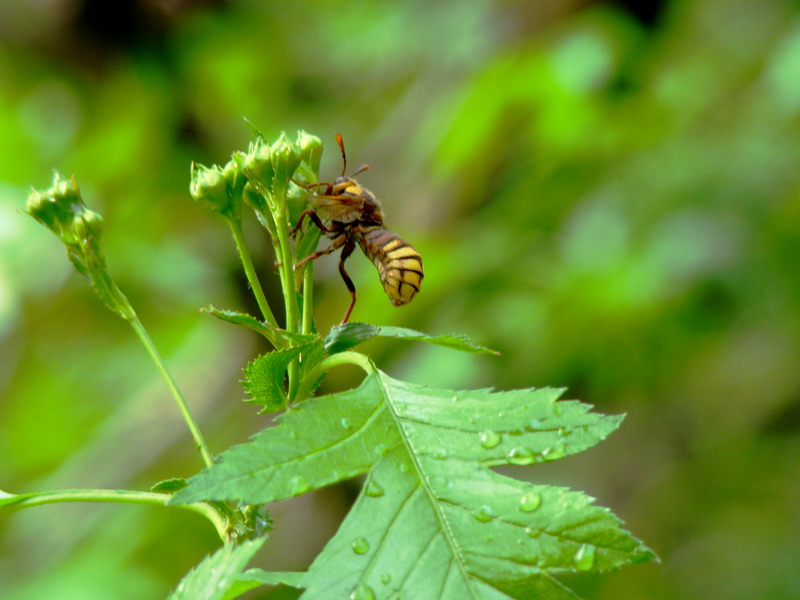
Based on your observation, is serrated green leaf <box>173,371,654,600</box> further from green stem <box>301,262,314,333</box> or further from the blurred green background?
the blurred green background

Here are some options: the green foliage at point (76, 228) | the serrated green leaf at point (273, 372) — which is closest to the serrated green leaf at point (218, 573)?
the serrated green leaf at point (273, 372)

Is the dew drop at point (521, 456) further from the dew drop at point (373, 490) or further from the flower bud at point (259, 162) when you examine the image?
the flower bud at point (259, 162)

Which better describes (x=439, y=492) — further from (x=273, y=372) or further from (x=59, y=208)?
A: (x=59, y=208)

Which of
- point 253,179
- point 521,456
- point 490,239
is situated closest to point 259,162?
point 253,179

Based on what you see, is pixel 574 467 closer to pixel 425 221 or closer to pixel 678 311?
pixel 678 311

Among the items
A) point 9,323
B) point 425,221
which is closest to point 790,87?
point 425,221

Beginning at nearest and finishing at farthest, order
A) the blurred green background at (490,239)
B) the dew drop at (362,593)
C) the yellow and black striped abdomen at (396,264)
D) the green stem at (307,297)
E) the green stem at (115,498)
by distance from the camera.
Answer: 1. the dew drop at (362,593)
2. the green stem at (115,498)
3. the green stem at (307,297)
4. the yellow and black striped abdomen at (396,264)
5. the blurred green background at (490,239)

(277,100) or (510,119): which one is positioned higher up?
(277,100)
